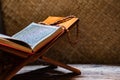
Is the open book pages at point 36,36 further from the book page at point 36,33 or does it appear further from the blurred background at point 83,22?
the blurred background at point 83,22

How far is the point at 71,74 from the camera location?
2.12 m

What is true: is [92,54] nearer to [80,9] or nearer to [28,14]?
[80,9]

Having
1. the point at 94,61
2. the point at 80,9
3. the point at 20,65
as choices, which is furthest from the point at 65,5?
the point at 20,65

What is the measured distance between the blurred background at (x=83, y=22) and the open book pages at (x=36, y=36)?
35cm

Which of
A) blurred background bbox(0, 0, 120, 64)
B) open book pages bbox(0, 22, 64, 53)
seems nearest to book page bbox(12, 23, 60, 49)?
open book pages bbox(0, 22, 64, 53)

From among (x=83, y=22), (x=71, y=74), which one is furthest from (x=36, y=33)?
(x=83, y=22)

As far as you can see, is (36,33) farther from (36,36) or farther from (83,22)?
(83,22)

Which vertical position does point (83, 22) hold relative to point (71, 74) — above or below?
above

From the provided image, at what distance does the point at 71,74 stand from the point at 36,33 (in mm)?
481

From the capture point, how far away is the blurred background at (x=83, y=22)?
2.36 m

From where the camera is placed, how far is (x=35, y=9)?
2439 mm

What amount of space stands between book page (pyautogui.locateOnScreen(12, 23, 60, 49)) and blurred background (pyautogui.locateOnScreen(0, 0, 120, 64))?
1.14 ft

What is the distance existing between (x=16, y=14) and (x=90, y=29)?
767 mm

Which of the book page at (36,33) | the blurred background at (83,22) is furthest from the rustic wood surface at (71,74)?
the book page at (36,33)
